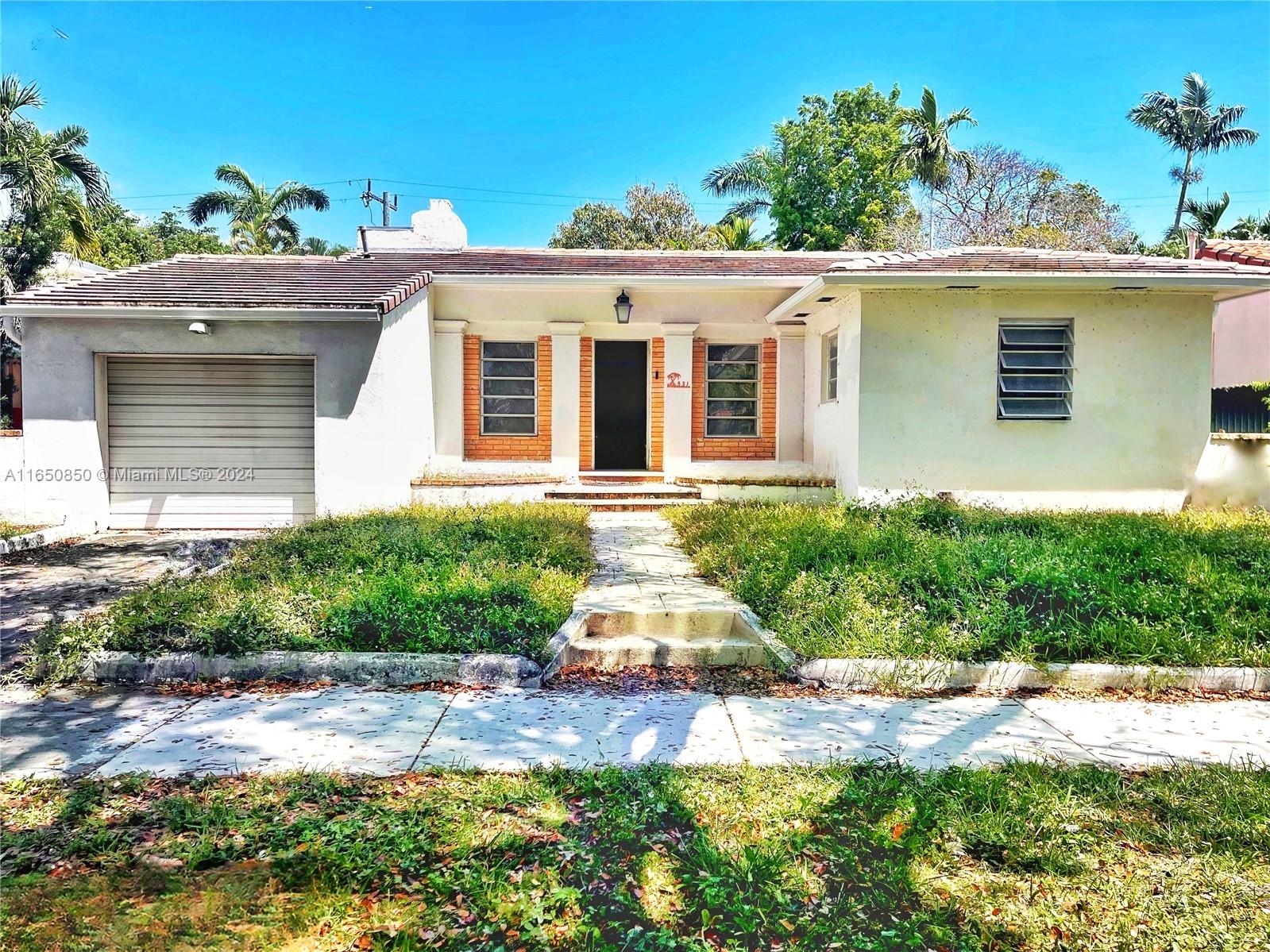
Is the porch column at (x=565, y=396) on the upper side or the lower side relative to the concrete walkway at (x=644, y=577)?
upper

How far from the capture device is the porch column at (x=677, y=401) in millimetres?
12555

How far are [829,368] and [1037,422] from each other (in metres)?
3.01

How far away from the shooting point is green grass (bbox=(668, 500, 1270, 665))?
4996mm

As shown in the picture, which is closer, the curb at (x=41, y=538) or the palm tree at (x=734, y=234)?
the curb at (x=41, y=538)

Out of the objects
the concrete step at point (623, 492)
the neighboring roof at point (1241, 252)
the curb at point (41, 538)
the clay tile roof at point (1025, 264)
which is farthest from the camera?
the neighboring roof at point (1241, 252)

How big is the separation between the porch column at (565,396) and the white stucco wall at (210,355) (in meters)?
3.01

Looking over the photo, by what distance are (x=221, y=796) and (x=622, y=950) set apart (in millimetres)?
1887

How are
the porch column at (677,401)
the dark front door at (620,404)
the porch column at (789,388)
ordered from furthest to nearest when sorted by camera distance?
the dark front door at (620,404) → the porch column at (789,388) → the porch column at (677,401)

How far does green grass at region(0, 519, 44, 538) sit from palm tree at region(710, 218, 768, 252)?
2272cm

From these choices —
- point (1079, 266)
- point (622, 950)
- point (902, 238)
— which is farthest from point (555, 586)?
point (902, 238)

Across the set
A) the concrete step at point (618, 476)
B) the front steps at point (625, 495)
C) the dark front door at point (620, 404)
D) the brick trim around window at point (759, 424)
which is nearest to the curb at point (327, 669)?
the front steps at point (625, 495)

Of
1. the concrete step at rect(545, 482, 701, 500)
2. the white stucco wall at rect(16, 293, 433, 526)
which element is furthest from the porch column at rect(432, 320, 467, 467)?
the white stucco wall at rect(16, 293, 433, 526)

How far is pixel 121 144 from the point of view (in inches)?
681

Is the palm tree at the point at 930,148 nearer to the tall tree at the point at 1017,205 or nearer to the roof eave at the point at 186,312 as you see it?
the tall tree at the point at 1017,205
